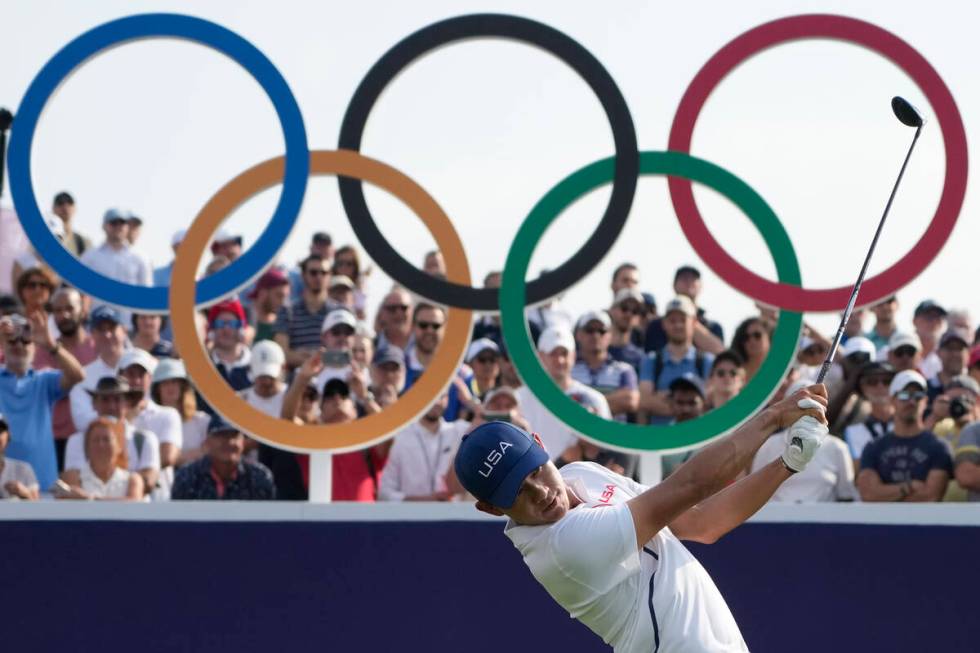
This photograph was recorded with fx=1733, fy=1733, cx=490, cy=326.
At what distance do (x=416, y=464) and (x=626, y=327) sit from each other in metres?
2.48

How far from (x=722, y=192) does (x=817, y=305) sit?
2.56 ft

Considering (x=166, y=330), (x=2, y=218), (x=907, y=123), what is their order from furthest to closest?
(x=2, y=218) < (x=166, y=330) < (x=907, y=123)

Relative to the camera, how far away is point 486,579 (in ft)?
28.9

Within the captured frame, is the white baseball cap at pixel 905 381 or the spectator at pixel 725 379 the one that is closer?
the white baseball cap at pixel 905 381

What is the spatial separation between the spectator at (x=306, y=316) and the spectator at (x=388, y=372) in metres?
0.83

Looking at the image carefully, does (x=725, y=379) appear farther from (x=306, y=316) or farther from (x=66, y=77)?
(x=66, y=77)

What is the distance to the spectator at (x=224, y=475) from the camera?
31.0 ft

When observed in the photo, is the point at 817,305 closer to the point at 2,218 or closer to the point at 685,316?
the point at 685,316

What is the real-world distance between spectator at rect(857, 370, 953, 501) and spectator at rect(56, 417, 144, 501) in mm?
4031

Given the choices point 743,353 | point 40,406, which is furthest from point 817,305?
point 40,406

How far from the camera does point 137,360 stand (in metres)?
10.5

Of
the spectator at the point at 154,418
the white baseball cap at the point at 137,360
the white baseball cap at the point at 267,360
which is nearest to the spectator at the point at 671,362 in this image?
the white baseball cap at the point at 267,360

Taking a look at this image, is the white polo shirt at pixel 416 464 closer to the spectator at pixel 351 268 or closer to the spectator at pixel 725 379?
the spectator at pixel 725 379

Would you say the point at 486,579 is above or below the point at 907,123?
below
